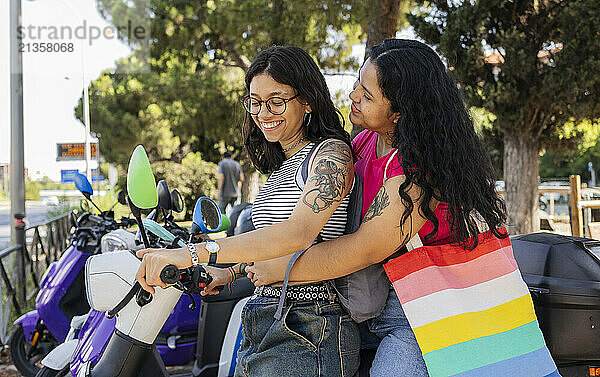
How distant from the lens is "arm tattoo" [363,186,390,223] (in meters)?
1.63

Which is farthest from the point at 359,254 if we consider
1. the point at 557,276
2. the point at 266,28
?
the point at 266,28

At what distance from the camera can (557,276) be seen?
87.4 inches

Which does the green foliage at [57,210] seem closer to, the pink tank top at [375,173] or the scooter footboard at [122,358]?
the scooter footboard at [122,358]

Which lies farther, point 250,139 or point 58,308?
point 58,308

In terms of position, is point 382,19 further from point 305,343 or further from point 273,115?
point 305,343

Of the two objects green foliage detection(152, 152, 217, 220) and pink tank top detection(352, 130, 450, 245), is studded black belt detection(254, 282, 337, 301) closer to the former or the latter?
pink tank top detection(352, 130, 450, 245)

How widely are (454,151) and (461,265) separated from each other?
32 cm

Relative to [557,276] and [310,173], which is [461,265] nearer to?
[310,173]

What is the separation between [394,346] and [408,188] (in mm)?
436

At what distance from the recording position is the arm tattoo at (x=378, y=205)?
163cm

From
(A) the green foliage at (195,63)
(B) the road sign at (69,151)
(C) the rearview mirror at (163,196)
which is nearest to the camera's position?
(C) the rearview mirror at (163,196)

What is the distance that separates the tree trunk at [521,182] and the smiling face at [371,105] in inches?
269

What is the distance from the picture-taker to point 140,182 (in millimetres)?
1679

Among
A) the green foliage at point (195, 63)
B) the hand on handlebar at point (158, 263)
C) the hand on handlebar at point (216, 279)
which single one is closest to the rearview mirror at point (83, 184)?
the hand on handlebar at point (216, 279)
